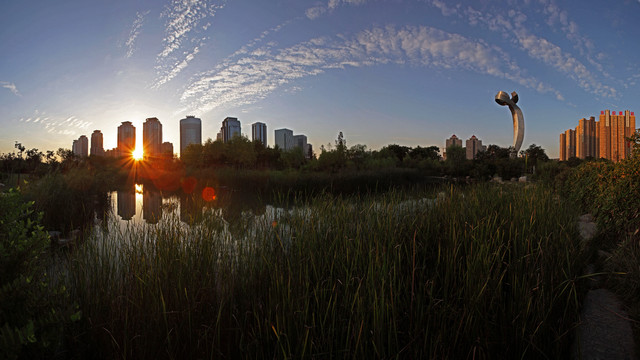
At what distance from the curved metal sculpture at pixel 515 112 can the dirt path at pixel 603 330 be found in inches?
306

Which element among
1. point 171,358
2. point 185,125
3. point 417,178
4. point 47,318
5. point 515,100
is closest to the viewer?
point 47,318

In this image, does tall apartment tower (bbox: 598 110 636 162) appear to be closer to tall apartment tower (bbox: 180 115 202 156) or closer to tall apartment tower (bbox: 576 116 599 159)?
tall apartment tower (bbox: 576 116 599 159)

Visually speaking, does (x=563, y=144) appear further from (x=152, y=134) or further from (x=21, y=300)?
(x=152, y=134)

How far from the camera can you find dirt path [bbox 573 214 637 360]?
1.71 m

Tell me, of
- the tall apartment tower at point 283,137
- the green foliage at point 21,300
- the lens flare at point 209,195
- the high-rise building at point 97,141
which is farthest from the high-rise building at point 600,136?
the high-rise building at point 97,141

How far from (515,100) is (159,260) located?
10.1 m

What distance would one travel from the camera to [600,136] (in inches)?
741

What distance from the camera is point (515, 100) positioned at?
8.86m

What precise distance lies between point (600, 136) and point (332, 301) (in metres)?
24.7

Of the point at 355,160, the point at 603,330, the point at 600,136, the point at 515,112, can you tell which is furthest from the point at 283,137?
the point at 603,330

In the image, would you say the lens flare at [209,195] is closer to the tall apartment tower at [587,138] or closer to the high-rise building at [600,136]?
the high-rise building at [600,136]

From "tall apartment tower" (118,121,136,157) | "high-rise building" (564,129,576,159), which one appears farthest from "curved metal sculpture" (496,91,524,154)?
"tall apartment tower" (118,121,136,157)

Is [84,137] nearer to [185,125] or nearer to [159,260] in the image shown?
[185,125]

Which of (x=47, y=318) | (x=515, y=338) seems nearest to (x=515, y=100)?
(x=515, y=338)
